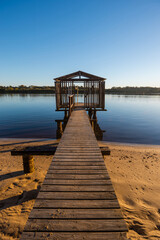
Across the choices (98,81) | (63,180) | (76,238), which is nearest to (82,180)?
(63,180)

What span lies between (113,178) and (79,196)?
4.39m

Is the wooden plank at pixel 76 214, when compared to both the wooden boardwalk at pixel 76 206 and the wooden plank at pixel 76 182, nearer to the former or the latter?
the wooden boardwalk at pixel 76 206

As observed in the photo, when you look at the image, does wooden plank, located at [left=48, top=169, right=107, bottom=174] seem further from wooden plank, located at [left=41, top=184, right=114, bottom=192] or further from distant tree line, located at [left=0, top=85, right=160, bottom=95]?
distant tree line, located at [left=0, top=85, right=160, bottom=95]

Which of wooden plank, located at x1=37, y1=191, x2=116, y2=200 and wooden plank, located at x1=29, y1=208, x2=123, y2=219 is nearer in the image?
wooden plank, located at x1=29, y1=208, x2=123, y2=219

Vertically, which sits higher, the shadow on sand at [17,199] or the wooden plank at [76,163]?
the wooden plank at [76,163]

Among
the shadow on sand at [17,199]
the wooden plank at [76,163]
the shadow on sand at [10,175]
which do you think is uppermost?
the wooden plank at [76,163]

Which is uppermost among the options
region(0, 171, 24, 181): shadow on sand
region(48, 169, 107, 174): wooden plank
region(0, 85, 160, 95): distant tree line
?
region(0, 85, 160, 95): distant tree line

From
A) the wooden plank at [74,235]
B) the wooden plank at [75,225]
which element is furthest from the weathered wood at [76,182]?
the wooden plank at [74,235]

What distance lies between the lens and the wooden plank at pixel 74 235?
6.03 feet

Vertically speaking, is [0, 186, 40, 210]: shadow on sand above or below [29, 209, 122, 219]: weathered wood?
below

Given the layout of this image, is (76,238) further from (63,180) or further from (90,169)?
(90,169)

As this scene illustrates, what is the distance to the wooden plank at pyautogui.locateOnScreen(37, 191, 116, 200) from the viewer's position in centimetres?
257

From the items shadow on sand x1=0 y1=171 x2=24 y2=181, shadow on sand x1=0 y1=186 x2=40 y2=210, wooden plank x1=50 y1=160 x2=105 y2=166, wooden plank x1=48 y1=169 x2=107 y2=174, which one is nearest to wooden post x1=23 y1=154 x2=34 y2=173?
shadow on sand x1=0 y1=171 x2=24 y2=181

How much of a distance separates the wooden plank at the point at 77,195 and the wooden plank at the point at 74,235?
672 millimetres
